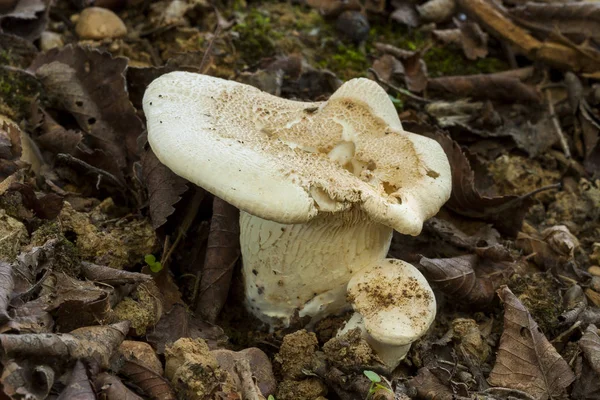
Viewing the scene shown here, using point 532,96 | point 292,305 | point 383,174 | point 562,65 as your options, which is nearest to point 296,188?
point 383,174

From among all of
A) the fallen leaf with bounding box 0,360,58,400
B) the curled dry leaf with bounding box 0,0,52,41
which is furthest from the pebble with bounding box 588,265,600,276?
the curled dry leaf with bounding box 0,0,52,41

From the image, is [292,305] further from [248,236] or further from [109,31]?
[109,31]

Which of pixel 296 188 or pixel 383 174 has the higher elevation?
pixel 296 188

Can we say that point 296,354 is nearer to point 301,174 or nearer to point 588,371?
point 301,174

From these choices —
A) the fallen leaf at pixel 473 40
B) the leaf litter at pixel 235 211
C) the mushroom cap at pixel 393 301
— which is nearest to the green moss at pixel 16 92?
the leaf litter at pixel 235 211

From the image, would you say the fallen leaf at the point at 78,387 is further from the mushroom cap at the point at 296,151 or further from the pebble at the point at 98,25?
the pebble at the point at 98,25

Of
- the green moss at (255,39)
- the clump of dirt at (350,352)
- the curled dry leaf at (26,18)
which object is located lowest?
the clump of dirt at (350,352)

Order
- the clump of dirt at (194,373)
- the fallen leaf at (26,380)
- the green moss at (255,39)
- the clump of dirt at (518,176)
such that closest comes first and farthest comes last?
1. the fallen leaf at (26,380)
2. the clump of dirt at (194,373)
3. the clump of dirt at (518,176)
4. the green moss at (255,39)
